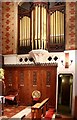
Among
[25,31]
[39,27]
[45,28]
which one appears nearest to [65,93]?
[45,28]

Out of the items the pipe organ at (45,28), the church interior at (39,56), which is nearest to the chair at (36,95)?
the church interior at (39,56)

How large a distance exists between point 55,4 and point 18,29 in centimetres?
206

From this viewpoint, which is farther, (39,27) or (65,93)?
(39,27)

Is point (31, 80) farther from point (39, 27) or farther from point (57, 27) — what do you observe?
point (57, 27)

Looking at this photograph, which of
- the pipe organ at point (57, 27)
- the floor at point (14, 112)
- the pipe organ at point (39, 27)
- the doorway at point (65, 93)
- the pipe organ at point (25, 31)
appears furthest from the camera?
the pipe organ at point (25, 31)

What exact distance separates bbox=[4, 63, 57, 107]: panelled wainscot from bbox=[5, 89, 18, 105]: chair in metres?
0.17

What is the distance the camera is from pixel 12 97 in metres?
10.3

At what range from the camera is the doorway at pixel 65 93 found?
9.71m

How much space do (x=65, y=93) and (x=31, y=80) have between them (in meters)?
1.79

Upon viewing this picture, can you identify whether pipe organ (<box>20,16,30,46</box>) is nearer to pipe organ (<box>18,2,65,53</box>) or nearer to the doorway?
pipe organ (<box>18,2,65,53</box>)

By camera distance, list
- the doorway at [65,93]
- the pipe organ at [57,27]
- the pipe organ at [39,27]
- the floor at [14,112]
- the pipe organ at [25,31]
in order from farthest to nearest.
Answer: the pipe organ at [25,31] → the pipe organ at [39,27] → the pipe organ at [57,27] → the doorway at [65,93] → the floor at [14,112]

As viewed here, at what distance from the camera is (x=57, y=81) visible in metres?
10.1

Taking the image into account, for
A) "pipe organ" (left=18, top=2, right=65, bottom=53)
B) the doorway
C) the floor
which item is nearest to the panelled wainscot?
the doorway

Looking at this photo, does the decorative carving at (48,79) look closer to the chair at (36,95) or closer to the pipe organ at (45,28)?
the chair at (36,95)
